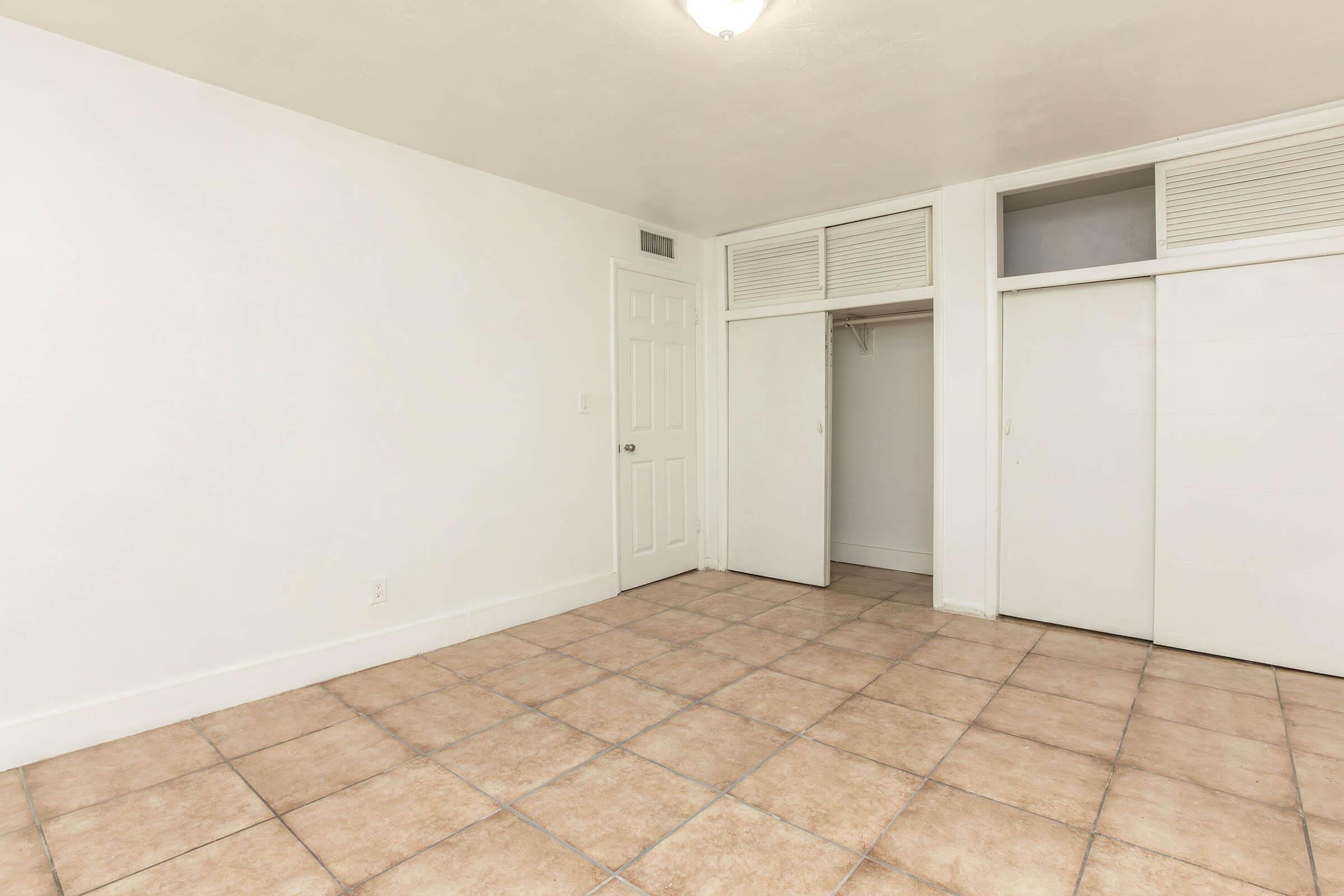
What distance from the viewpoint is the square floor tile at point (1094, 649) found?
329 cm

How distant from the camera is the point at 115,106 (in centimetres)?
255

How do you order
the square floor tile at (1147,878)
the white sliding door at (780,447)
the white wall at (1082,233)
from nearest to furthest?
the square floor tile at (1147,878) → the white wall at (1082,233) → the white sliding door at (780,447)

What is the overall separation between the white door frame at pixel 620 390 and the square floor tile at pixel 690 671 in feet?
4.19

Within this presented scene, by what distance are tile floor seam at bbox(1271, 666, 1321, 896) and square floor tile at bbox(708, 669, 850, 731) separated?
4.74 ft

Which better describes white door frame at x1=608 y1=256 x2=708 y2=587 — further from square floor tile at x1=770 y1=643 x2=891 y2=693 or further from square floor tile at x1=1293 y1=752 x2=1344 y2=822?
square floor tile at x1=1293 y1=752 x2=1344 y2=822

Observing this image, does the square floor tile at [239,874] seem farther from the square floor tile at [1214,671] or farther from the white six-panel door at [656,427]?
the square floor tile at [1214,671]

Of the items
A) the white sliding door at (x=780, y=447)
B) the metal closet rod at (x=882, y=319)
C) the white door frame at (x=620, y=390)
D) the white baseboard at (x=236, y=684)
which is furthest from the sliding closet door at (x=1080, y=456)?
the white baseboard at (x=236, y=684)

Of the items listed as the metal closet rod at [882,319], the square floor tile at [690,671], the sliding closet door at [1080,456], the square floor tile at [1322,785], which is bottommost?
the square floor tile at [1322,785]

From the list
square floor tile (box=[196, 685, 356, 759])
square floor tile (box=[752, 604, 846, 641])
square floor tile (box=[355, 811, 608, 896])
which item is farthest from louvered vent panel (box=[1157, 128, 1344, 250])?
square floor tile (box=[196, 685, 356, 759])

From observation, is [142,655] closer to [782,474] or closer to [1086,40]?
[782,474]

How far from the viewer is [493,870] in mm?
1794

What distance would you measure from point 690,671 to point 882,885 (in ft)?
5.07

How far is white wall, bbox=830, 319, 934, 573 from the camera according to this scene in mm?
5133

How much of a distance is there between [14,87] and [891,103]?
11.1 feet
